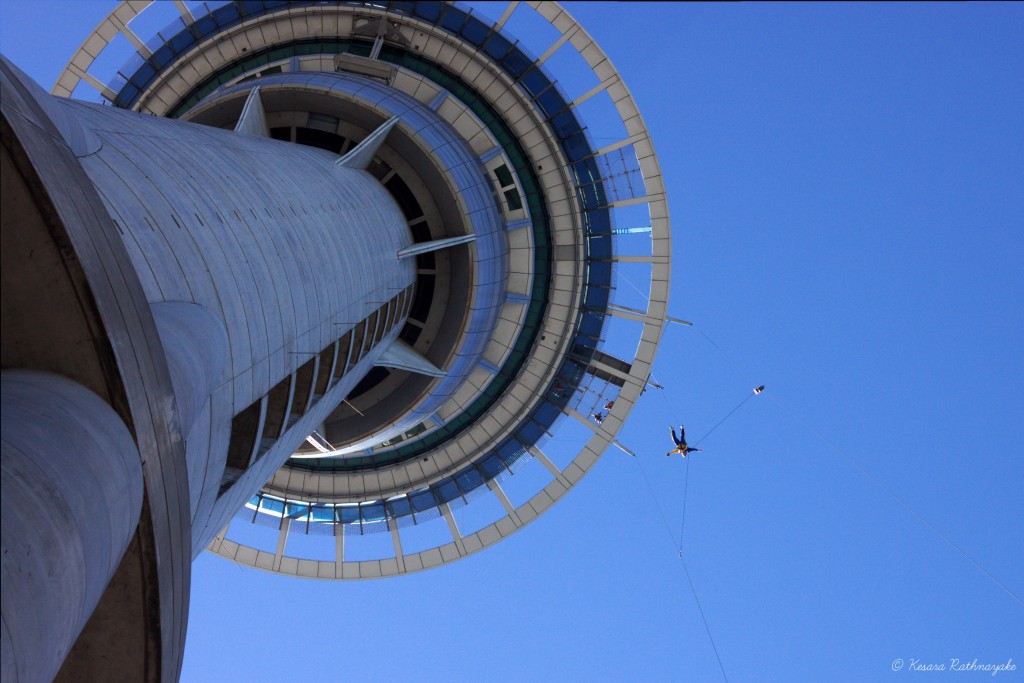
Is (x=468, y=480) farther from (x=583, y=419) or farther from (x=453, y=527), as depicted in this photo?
(x=583, y=419)

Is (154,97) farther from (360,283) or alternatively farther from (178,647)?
(178,647)

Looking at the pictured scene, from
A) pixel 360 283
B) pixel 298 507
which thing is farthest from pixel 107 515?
pixel 298 507

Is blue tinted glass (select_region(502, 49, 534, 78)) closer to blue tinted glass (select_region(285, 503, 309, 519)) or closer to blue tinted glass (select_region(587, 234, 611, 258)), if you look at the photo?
blue tinted glass (select_region(587, 234, 611, 258))

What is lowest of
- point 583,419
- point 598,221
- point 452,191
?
point 583,419

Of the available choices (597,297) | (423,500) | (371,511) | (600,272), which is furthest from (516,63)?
(371,511)

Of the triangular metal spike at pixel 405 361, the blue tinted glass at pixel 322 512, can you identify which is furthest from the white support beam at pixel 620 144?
the blue tinted glass at pixel 322 512

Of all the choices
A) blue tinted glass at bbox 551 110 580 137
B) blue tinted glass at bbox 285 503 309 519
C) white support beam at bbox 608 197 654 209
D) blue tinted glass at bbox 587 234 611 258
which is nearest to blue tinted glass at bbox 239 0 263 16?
blue tinted glass at bbox 551 110 580 137

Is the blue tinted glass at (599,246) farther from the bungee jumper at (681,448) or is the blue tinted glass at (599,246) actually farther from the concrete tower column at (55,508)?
the concrete tower column at (55,508)
